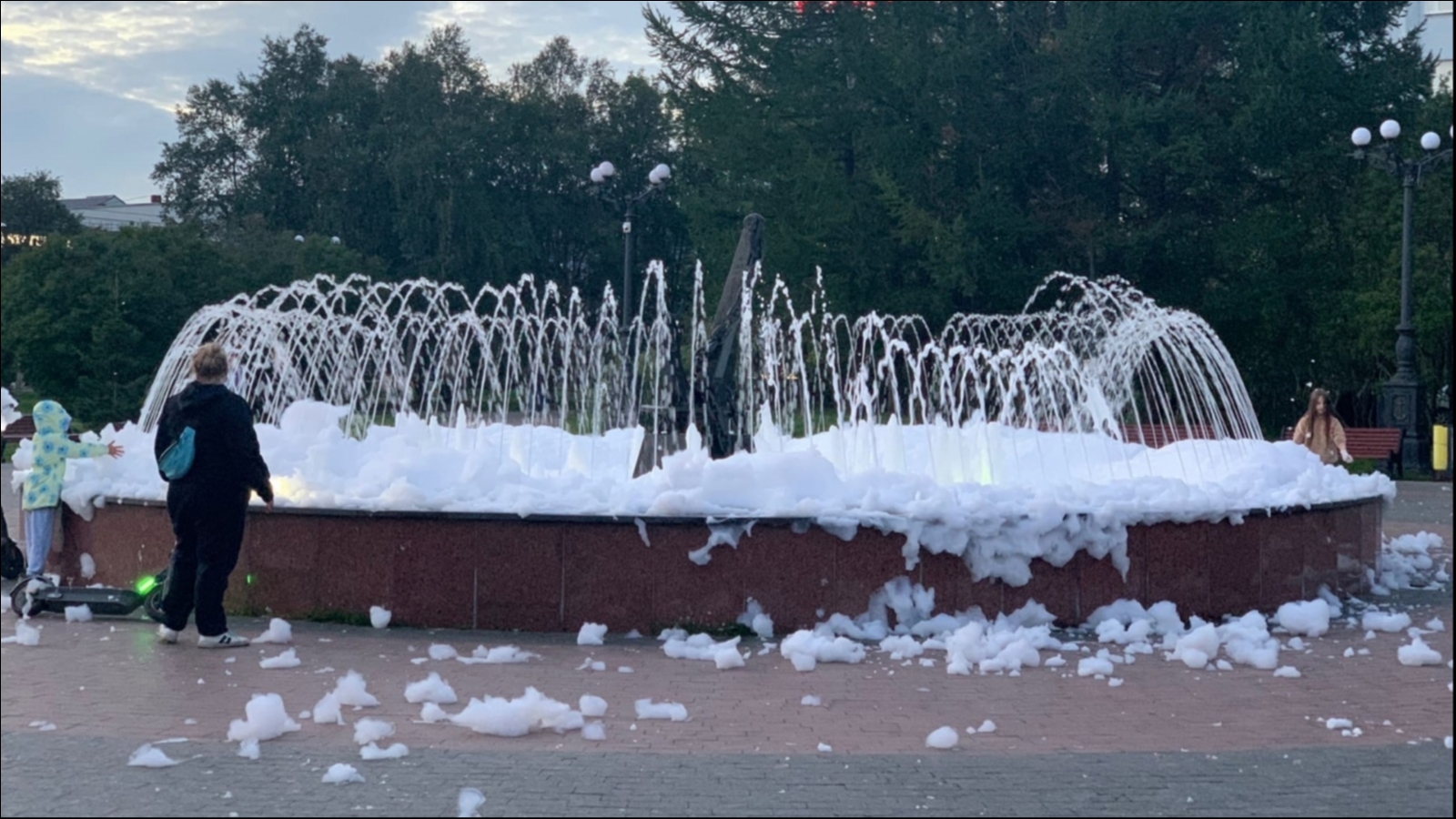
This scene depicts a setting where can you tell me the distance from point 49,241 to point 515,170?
20.1 meters

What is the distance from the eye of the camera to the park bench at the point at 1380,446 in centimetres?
2261

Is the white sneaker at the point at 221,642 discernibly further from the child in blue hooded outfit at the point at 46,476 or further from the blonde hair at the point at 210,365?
the child in blue hooded outfit at the point at 46,476

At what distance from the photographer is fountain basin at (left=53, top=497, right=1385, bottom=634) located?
8227 mm

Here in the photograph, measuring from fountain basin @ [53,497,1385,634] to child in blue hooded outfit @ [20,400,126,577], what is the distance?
1533 mm

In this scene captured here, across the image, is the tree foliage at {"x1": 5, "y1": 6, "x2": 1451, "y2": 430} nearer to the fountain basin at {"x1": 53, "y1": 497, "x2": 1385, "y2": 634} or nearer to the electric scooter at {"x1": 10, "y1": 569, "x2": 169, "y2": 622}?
the fountain basin at {"x1": 53, "y1": 497, "x2": 1385, "y2": 634}

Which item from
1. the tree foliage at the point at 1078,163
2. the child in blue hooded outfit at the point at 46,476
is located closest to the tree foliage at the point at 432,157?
the tree foliage at the point at 1078,163

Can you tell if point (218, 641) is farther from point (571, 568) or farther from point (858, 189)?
point (858, 189)

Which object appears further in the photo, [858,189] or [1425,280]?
[858,189]

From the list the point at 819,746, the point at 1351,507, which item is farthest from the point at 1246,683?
A: the point at 1351,507

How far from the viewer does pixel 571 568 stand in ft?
27.1

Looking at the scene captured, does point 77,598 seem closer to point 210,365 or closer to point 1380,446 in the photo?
point 210,365

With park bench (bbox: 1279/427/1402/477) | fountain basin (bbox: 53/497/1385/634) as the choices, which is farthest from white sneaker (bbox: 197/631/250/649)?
park bench (bbox: 1279/427/1402/477)

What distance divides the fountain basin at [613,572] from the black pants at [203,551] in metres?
0.78

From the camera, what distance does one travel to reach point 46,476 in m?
9.48
